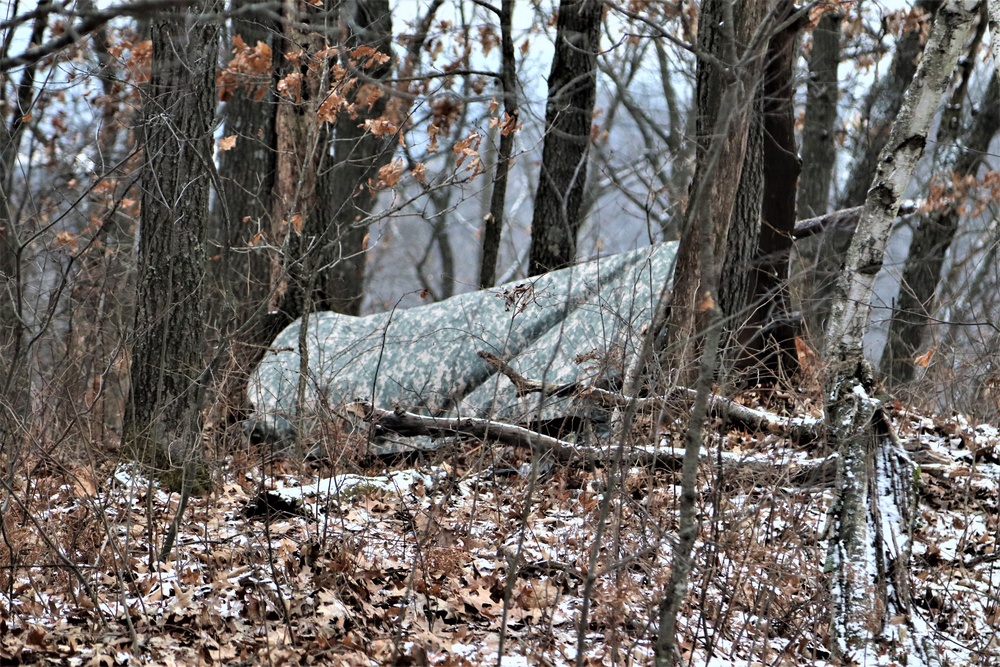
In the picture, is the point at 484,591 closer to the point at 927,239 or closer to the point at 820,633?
the point at 820,633

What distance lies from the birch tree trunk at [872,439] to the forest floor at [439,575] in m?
0.16

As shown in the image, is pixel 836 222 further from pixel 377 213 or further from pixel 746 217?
pixel 377 213

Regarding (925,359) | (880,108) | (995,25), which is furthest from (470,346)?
(880,108)

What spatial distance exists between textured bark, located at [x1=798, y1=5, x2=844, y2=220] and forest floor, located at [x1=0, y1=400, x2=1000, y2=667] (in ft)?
27.5

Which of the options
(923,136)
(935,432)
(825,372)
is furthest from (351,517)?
(935,432)

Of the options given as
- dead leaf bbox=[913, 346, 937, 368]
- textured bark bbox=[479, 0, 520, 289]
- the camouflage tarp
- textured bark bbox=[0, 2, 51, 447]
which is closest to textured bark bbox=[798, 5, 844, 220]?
textured bark bbox=[479, 0, 520, 289]

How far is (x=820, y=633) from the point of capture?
14.0 ft

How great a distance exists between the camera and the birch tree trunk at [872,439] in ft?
13.6

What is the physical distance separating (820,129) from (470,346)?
8756 millimetres

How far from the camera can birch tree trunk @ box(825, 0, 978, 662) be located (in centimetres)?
416

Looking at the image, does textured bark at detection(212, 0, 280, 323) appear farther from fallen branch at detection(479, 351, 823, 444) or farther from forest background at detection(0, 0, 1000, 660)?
fallen branch at detection(479, 351, 823, 444)

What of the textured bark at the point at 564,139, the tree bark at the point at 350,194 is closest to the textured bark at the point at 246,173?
the tree bark at the point at 350,194

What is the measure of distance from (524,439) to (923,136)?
8.88 feet

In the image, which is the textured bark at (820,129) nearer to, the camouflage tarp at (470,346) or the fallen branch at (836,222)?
the fallen branch at (836,222)
